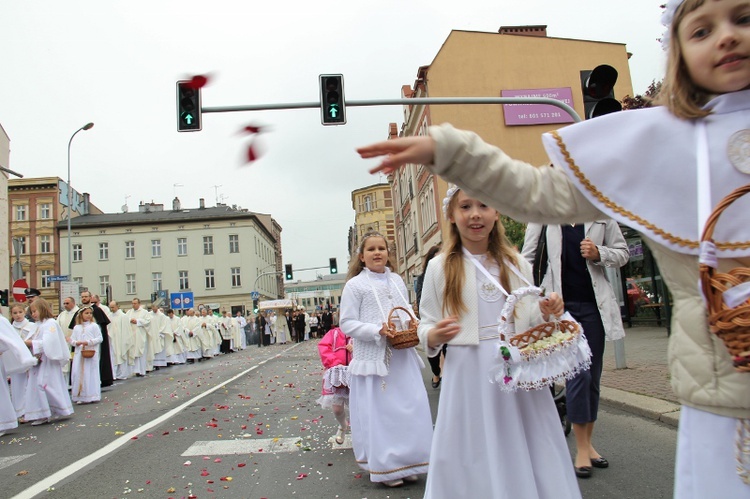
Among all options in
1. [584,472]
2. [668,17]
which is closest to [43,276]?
[584,472]

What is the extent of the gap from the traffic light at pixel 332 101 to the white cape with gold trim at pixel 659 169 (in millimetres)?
11938

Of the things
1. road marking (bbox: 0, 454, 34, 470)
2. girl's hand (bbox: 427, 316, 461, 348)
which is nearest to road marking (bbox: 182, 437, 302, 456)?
road marking (bbox: 0, 454, 34, 470)

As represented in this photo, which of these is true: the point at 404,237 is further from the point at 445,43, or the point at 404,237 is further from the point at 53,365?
the point at 53,365

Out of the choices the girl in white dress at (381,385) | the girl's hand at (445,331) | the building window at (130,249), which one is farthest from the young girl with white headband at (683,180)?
the building window at (130,249)

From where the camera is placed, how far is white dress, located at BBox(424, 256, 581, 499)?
2.71 m

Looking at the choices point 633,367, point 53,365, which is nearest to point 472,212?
point 633,367

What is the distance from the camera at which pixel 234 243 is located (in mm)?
72125

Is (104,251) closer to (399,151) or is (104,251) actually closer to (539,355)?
(539,355)

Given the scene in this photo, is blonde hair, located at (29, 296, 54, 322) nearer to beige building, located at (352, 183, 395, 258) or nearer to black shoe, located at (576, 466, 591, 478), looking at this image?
black shoe, located at (576, 466, 591, 478)

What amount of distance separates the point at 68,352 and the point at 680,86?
433 inches

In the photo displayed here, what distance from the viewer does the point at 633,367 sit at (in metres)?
9.36

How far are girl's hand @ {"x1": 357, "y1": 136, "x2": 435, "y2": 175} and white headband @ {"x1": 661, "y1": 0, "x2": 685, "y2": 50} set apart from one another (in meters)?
0.71

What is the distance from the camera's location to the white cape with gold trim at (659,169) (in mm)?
1437

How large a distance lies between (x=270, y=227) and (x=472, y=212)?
96.9 m
